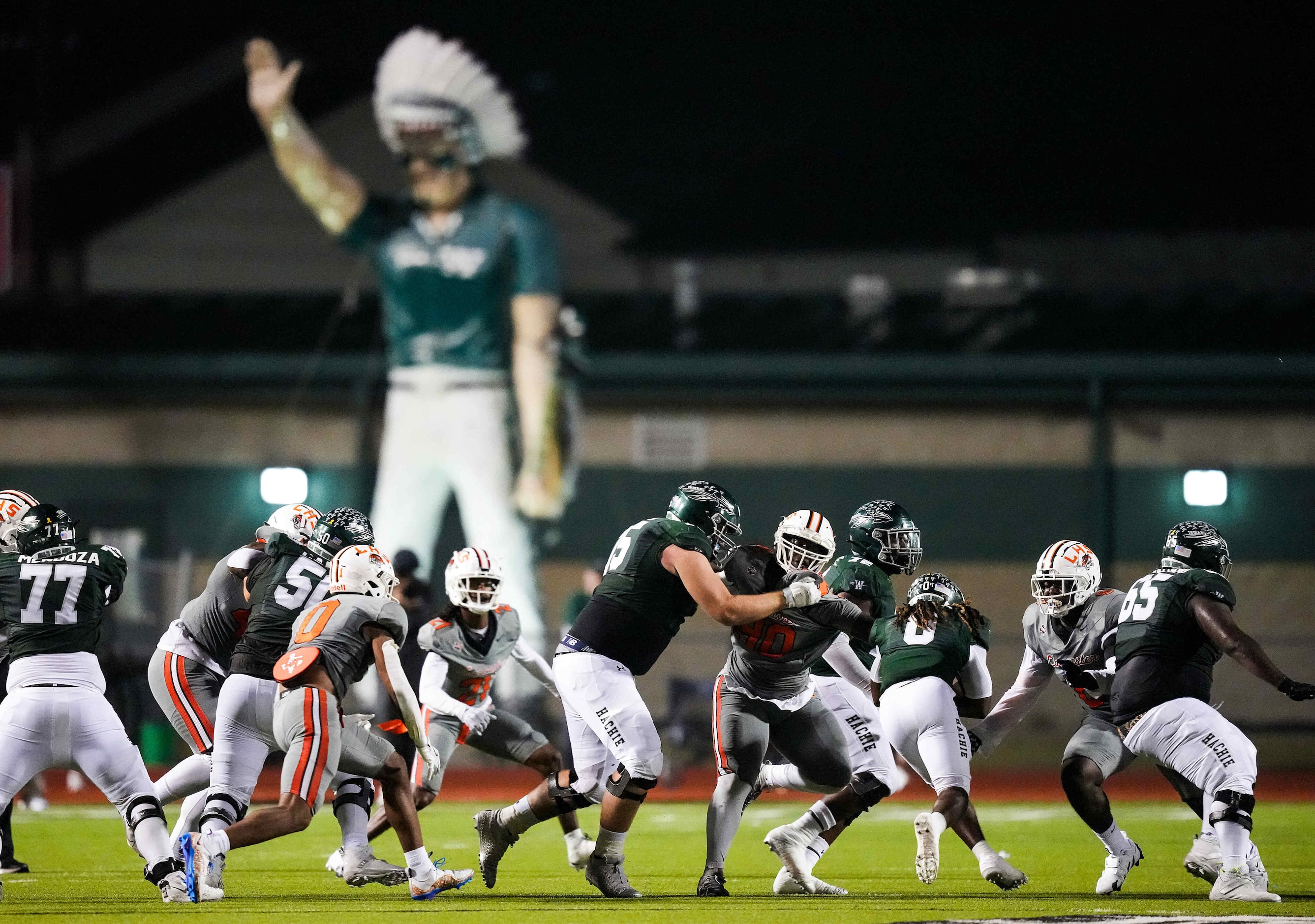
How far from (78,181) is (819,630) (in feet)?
53.1

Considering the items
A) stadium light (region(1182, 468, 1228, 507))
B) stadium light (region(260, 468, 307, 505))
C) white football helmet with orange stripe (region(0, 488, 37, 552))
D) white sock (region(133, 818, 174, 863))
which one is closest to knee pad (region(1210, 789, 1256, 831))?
white sock (region(133, 818, 174, 863))

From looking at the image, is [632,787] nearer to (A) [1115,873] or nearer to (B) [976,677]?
(B) [976,677]

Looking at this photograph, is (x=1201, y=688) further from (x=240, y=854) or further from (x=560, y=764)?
(x=240, y=854)

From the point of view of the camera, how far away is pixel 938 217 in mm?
22719

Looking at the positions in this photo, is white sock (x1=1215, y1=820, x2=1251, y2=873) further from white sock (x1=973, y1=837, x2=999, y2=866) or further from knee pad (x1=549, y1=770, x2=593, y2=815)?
knee pad (x1=549, y1=770, x2=593, y2=815)

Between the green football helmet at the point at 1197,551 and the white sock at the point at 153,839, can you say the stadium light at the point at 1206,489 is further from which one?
the white sock at the point at 153,839

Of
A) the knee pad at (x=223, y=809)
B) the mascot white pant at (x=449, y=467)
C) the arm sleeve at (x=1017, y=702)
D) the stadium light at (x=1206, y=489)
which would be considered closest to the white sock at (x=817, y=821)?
the arm sleeve at (x=1017, y=702)

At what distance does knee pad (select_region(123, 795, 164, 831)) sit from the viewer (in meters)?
7.74

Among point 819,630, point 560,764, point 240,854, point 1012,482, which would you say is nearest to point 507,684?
point 1012,482

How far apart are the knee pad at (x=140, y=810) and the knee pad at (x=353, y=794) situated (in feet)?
2.90

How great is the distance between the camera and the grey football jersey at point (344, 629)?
7809 millimetres

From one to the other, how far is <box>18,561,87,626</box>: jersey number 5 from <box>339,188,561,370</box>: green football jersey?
12.0 meters

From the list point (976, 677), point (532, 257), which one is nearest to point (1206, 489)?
point (532, 257)

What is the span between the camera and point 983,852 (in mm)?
8172
